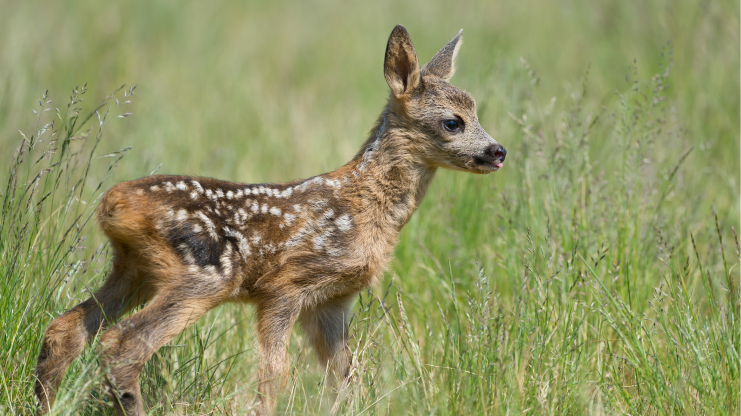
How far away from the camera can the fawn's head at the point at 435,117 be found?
4219mm

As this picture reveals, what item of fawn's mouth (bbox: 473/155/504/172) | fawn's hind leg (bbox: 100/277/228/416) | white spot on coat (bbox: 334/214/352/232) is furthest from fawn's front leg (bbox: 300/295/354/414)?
fawn's mouth (bbox: 473/155/504/172)

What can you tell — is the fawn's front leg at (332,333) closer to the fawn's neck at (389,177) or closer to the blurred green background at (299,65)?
the fawn's neck at (389,177)

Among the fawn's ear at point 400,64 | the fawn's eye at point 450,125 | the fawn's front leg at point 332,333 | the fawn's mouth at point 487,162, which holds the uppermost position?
the fawn's ear at point 400,64

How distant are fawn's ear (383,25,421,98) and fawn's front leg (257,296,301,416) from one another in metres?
1.48

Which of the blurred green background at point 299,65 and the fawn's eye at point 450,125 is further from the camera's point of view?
the blurred green background at point 299,65

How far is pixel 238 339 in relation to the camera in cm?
452

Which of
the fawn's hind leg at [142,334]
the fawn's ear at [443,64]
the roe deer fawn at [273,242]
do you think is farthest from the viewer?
the fawn's ear at [443,64]

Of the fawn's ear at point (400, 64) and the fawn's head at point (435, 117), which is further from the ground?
the fawn's ear at point (400, 64)

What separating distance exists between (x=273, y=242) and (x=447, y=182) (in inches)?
98.7

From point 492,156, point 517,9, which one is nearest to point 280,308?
point 492,156

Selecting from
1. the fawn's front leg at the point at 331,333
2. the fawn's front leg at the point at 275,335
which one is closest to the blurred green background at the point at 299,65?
the fawn's front leg at the point at 331,333

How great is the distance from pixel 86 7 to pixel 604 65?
6828 millimetres

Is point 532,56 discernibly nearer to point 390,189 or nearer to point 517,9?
point 517,9

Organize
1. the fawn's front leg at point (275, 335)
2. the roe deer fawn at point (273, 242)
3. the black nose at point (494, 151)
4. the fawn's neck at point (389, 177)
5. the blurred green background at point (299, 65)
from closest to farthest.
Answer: the roe deer fawn at point (273, 242) < the fawn's front leg at point (275, 335) < the fawn's neck at point (389, 177) < the black nose at point (494, 151) < the blurred green background at point (299, 65)
